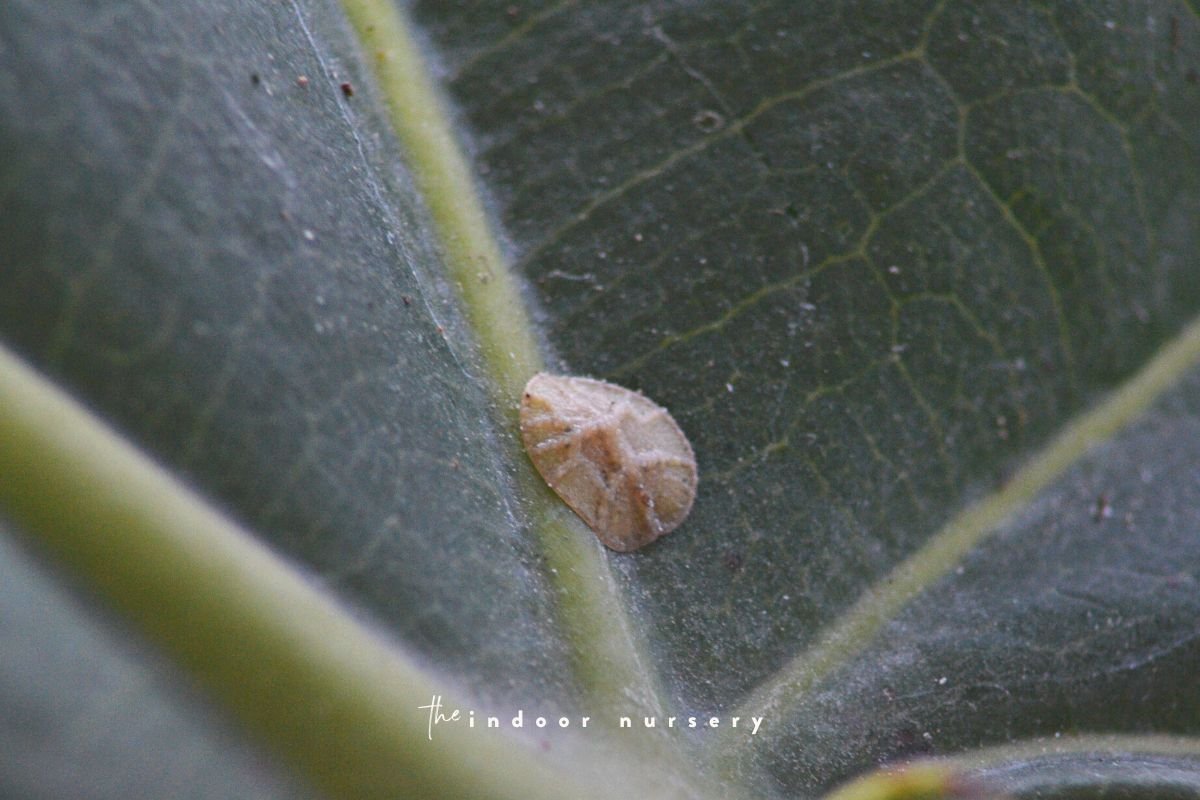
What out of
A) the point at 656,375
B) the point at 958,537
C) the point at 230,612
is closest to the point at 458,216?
the point at 656,375

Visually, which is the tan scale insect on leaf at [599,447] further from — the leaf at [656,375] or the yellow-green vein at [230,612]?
the yellow-green vein at [230,612]

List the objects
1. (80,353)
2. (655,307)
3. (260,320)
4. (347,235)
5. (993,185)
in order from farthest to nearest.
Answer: (993,185) → (655,307) → (347,235) → (260,320) → (80,353)

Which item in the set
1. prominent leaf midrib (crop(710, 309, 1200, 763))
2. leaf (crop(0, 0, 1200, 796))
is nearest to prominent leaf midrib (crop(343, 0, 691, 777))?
leaf (crop(0, 0, 1200, 796))

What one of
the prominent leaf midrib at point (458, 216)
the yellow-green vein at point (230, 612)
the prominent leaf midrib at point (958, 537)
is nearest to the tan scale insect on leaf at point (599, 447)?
the prominent leaf midrib at point (458, 216)

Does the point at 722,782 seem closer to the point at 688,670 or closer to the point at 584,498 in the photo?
the point at 688,670

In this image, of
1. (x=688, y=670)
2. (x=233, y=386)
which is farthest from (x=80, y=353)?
(x=688, y=670)

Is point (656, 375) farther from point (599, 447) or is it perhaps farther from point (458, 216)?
point (458, 216)

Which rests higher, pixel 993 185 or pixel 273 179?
pixel 273 179
